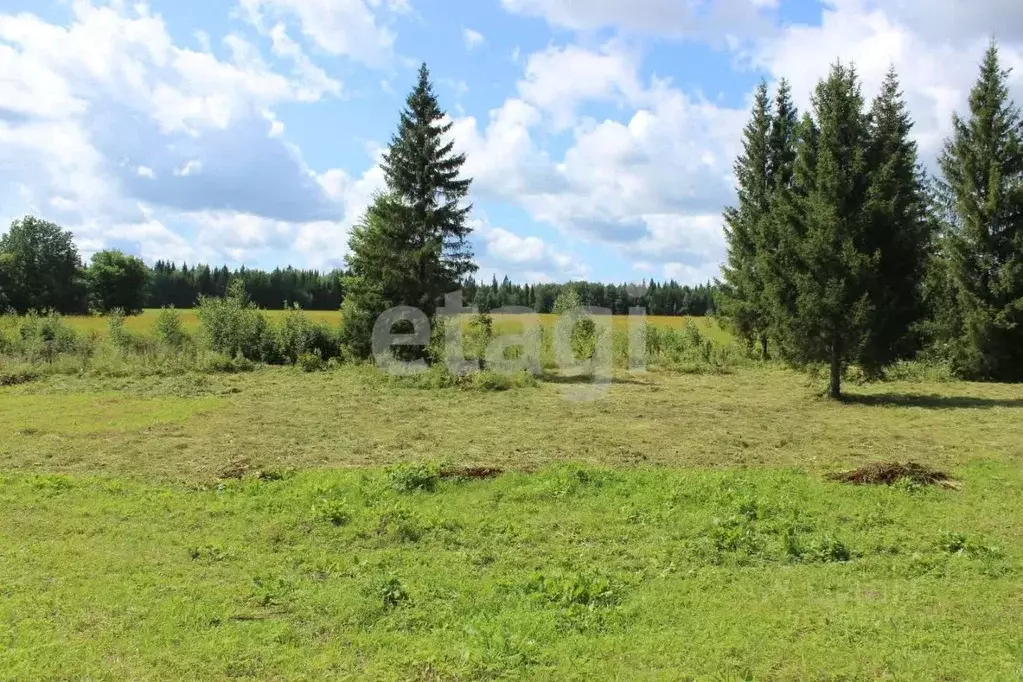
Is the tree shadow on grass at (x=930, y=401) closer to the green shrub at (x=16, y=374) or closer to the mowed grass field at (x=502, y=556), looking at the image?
the mowed grass field at (x=502, y=556)

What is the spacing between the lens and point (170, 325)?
25.2 meters

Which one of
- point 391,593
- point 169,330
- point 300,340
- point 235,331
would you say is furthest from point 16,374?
point 391,593

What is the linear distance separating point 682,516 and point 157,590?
182 inches

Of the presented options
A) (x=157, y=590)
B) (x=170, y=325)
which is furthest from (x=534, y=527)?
(x=170, y=325)

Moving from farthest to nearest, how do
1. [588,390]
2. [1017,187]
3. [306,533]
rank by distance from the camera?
[1017,187] < [588,390] < [306,533]

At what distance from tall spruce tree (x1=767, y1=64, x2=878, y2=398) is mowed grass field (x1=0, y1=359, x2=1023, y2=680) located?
191 inches

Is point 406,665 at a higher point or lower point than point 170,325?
lower

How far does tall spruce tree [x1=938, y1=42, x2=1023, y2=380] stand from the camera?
22.2 m

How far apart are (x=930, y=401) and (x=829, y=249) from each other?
449 cm

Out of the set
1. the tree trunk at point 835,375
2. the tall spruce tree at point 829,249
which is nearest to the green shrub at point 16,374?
the tall spruce tree at point 829,249

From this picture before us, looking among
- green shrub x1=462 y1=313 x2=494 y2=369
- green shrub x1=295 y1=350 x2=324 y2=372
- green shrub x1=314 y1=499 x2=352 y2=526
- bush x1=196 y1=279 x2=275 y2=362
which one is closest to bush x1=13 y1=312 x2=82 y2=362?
bush x1=196 y1=279 x2=275 y2=362

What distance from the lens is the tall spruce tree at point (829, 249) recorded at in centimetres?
1648

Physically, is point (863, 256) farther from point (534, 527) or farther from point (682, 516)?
point (534, 527)

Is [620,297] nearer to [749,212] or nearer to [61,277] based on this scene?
[749,212]
